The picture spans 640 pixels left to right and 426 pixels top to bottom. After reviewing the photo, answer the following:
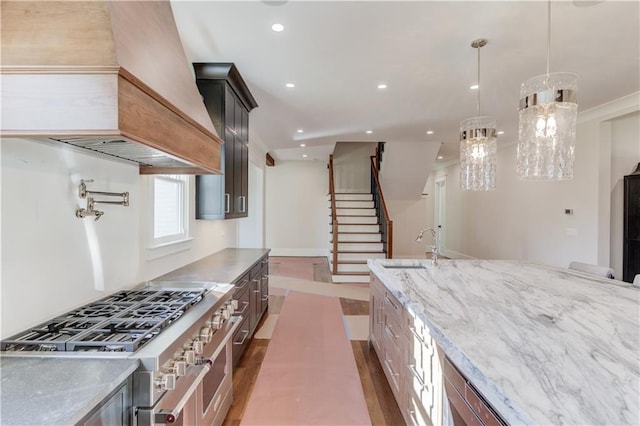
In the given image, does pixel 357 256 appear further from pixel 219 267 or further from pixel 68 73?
pixel 68 73

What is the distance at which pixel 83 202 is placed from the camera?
5.44ft

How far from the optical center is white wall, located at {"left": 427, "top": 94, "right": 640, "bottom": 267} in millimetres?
4367

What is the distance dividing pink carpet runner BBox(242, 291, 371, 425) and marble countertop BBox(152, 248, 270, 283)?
0.95m

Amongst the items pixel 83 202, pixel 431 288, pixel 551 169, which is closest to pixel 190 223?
pixel 83 202

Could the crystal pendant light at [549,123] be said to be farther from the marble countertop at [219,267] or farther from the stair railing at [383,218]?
the stair railing at [383,218]

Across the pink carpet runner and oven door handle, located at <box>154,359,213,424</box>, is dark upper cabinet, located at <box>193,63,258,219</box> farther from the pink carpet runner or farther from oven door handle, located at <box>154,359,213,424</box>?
oven door handle, located at <box>154,359,213,424</box>

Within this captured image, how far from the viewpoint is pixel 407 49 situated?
8.40 ft

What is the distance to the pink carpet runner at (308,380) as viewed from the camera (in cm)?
216

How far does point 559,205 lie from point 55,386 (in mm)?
6508

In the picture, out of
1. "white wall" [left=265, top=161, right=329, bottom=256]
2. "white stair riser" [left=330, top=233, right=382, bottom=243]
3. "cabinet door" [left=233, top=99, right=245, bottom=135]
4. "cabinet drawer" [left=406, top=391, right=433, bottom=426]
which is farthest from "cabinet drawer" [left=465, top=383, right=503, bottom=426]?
"white wall" [left=265, top=161, right=329, bottom=256]

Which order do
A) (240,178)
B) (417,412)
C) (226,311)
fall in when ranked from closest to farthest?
(417,412)
(226,311)
(240,178)

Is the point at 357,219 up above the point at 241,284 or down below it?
above

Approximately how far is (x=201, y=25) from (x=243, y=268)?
2037 millimetres

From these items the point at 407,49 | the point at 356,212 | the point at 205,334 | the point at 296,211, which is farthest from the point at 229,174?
the point at 296,211
